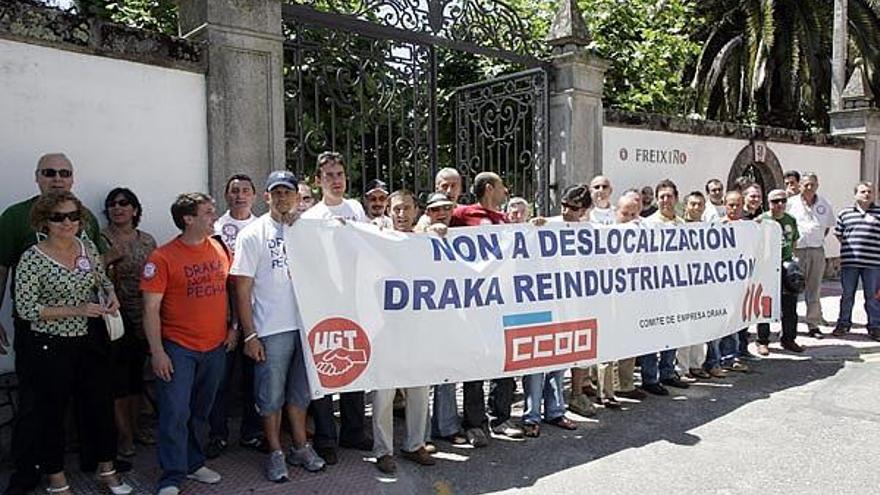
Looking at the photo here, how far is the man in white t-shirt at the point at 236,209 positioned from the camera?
4.61 m

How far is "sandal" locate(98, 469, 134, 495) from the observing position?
382 cm

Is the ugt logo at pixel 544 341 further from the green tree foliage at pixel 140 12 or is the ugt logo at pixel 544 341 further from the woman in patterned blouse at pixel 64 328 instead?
the green tree foliage at pixel 140 12

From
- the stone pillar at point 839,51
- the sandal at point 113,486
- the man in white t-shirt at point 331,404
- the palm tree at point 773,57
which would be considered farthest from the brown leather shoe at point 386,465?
the palm tree at point 773,57

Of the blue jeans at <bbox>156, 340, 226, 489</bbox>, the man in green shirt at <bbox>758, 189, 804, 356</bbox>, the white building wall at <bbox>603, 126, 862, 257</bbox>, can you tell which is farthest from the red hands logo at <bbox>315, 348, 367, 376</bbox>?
the white building wall at <bbox>603, 126, 862, 257</bbox>

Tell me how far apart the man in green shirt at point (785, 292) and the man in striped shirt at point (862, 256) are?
1.18 m

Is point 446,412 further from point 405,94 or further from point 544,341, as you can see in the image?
point 405,94

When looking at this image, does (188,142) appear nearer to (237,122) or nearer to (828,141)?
(237,122)

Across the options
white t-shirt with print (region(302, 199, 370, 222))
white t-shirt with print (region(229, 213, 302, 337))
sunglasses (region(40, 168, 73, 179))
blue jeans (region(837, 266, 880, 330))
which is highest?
sunglasses (region(40, 168, 73, 179))

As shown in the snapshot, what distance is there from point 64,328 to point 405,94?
13.6 ft

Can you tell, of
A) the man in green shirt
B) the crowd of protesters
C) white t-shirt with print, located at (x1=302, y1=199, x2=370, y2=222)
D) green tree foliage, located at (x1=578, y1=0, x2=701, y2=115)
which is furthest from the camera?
green tree foliage, located at (x1=578, y1=0, x2=701, y2=115)

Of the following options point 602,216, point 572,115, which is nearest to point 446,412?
point 602,216

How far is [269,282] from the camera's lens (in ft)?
13.2

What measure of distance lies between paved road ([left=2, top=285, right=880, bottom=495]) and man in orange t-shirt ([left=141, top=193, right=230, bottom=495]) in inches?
12.2

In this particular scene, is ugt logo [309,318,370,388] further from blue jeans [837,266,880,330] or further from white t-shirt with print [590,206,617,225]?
blue jeans [837,266,880,330]
